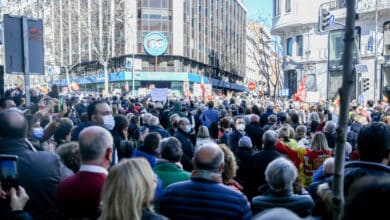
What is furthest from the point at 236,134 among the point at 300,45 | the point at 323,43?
the point at 300,45

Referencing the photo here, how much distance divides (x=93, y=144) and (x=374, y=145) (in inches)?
90.6

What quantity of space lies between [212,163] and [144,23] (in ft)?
169

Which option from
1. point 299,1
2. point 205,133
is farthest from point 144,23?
point 205,133

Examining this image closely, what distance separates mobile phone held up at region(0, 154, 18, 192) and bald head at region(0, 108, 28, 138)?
2.65 feet

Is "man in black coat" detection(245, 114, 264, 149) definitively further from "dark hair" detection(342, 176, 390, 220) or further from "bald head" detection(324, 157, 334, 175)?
"dark hair" detection(342, 176, 390, 220)

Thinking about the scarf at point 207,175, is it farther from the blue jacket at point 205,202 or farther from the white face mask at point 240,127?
the white face mask at point 240,127

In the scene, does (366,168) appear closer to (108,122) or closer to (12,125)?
(12,125)

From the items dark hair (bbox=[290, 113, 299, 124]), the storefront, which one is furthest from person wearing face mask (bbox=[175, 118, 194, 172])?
the storefront

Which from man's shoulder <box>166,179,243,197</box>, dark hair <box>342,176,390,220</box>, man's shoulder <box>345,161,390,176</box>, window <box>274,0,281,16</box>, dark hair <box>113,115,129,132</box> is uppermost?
window <box>274,0,281,16</box>

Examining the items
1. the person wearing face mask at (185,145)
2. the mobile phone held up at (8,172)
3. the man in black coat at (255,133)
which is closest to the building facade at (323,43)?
the man in black coat at (255,133)

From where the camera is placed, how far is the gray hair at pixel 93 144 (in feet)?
10.3

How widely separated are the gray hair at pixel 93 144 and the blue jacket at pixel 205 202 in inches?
31.0

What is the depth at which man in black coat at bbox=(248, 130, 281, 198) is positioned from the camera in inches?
233

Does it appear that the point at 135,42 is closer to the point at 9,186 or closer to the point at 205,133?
the point at 205,133
